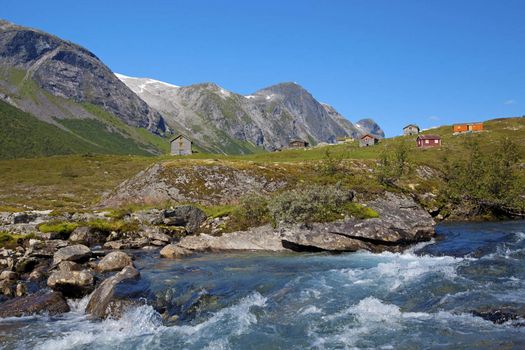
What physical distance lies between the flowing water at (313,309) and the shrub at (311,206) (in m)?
8.00

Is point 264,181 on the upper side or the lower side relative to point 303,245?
upper

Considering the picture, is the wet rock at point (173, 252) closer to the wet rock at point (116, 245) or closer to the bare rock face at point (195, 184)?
the wet rock at point (116, 245)

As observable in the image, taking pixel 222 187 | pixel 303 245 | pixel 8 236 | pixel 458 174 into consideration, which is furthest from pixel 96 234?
pixel 458 174

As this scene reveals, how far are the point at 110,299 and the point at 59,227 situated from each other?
20.5 meters

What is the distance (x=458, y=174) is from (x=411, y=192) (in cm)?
732

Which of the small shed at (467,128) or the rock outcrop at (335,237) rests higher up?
the small shed at (467,128)

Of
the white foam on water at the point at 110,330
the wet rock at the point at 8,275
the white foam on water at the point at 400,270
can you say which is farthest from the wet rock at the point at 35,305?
the white foam on water at the point at 400,270

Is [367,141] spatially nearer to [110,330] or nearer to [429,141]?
[429,141]

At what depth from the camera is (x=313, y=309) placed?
55.3 feet

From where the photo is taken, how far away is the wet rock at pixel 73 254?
2712cm

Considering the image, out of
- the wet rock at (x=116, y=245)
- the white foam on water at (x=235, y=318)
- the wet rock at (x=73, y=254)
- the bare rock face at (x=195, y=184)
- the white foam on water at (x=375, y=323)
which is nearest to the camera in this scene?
the white foam on water at (x=375, y=323)

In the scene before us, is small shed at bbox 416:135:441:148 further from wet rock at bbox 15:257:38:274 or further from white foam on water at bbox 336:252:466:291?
wet rock at bbox 15:257:38:274

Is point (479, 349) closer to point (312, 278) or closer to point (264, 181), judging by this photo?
point (312, 278)

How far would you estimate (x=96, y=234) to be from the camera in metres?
36.9
